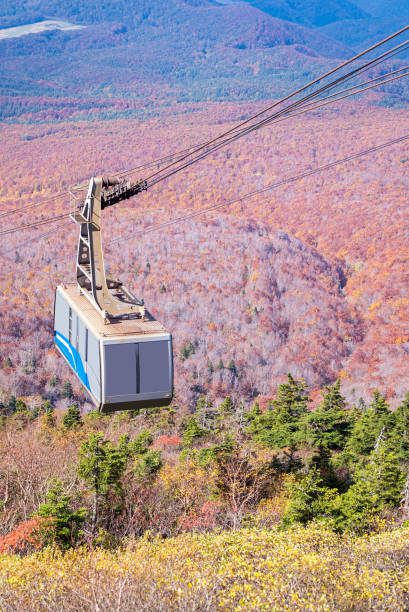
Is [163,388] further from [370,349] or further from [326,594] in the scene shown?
[370,349]

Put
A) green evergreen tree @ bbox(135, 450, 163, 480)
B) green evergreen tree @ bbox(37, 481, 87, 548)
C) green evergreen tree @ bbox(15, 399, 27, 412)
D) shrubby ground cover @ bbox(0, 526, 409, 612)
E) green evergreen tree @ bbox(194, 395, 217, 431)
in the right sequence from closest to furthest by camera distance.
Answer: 1. shrubby ground cover @ bbox(0, 526, 409, 612)
2. green evergreen tree @ bbox(37, 481, 87, 548)
3. green evergreen tree @ bbox(135, 450, 163, 480)
4. green evergreen tree @ bbox(194, 395, 217, 431)
5. green evergreen tree @ bbox(15, 399, 27, 412)

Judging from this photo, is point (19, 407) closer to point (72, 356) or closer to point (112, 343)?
point (72, 356)

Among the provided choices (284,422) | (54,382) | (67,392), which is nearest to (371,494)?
(284,422)

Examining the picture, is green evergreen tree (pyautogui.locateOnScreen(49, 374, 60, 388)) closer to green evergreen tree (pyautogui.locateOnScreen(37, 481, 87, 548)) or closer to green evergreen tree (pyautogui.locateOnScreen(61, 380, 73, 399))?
green evergreen tree (pyautogui.locateOnScreen(61, 380, 73, 399))

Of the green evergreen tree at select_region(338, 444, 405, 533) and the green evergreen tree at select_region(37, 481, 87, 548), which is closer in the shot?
the green evergreen tree at select_region(37, 481, 87, 548)

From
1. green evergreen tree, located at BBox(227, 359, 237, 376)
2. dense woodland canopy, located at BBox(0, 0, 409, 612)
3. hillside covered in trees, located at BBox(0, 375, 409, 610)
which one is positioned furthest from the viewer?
green evergreen tree, located at BBox(227, 359, 237, 376)

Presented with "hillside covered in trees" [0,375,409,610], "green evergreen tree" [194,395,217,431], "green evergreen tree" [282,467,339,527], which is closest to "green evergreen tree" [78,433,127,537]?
"hillside covered in trees" [0,375,409,610]

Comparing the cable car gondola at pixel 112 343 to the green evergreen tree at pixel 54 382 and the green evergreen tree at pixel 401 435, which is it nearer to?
the green evergreen tree at pixel 401 435

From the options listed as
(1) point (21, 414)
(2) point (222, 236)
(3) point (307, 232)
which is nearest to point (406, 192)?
(3) point (307, 232)

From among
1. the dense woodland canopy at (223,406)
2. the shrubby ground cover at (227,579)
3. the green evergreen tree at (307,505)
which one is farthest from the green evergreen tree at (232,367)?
the shrubby ground cover at (227,579)
